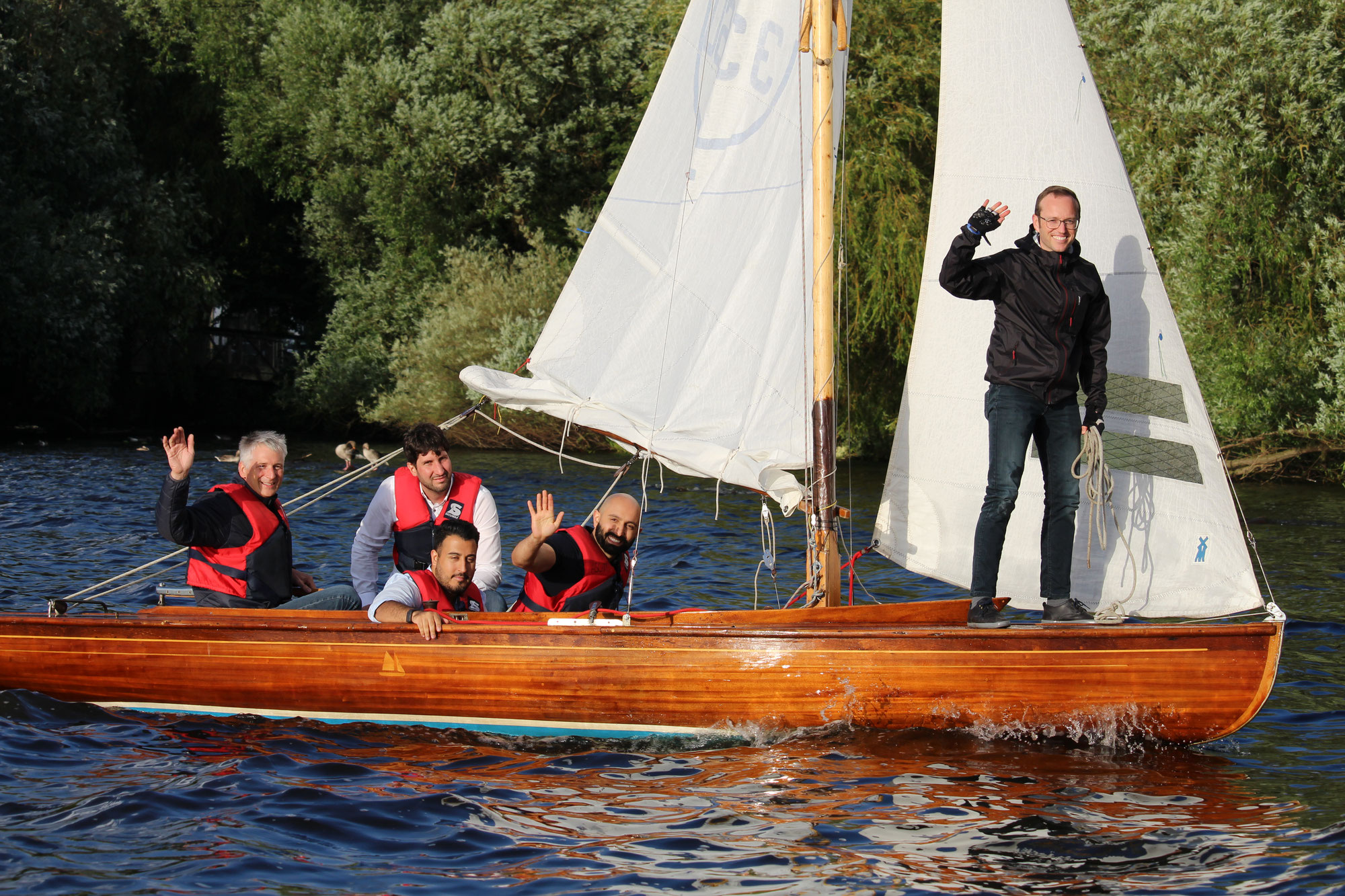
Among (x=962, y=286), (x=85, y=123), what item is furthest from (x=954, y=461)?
(x=85, y=123)

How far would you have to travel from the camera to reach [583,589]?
636 centimetres

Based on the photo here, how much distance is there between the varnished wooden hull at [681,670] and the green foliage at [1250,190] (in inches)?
420

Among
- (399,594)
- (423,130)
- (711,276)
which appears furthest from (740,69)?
(423,130)

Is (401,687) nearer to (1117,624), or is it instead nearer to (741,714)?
(741,714)

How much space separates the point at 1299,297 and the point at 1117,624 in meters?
11.6

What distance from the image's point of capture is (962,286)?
5.65 meters

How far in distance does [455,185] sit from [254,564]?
18879mm

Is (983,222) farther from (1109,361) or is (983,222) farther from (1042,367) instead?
(1109,361)

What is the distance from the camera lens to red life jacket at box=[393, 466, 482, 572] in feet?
21.5

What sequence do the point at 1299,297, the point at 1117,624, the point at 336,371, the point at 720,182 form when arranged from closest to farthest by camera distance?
the point at 1117,624 → the point at 720,182 → the point at 1299,297 → the point at 336,371

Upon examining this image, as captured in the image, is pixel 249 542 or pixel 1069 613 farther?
pixel 249 542

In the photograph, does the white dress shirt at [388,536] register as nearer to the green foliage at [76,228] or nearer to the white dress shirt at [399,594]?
the white dress shirt at [399,594]

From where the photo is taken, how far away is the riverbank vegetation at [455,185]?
1542 cm

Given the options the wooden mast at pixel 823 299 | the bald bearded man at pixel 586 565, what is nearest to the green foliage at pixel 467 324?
the bald bearded man at pixel 586 565
